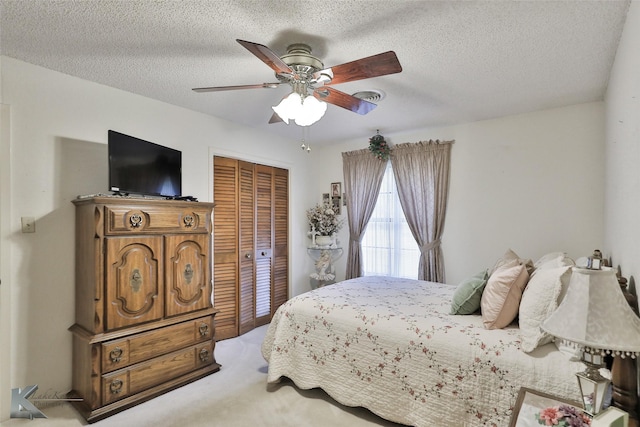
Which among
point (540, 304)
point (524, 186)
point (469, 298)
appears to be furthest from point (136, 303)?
point (524, 186)

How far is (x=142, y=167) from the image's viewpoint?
104 inches

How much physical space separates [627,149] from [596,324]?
1235 millimetres

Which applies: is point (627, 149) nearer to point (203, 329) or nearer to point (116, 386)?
point (203, 329)

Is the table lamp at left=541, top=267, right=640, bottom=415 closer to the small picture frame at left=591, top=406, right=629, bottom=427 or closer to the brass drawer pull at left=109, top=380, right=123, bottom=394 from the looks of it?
the small picture frame at left=591, top=406, right=629, bottom=427

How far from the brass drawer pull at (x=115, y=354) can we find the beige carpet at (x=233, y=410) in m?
0.37

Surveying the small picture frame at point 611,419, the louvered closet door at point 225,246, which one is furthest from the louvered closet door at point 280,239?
the small picture frame at point 611,419

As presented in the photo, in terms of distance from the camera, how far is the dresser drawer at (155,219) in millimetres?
2291

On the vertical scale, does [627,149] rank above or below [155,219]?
above

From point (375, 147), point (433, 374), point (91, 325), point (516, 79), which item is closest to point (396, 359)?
point (433, 374)

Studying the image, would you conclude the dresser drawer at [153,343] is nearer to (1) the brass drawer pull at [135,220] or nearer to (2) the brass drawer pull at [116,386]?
(2) the brass drawer pull at [116,386]

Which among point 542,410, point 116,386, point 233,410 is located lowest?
point 233,410

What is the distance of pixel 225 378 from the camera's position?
273cm

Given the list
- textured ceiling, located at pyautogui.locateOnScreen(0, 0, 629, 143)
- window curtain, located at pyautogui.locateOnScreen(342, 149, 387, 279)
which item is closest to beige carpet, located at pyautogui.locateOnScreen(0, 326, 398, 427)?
window curtain, located at pyautogui.locateOnScreen(342, 149, 387, 279)

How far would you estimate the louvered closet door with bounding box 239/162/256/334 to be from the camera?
3.81m
